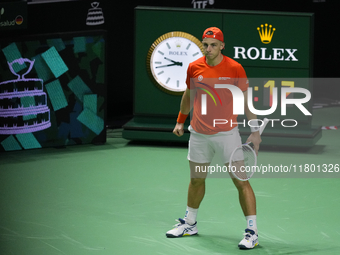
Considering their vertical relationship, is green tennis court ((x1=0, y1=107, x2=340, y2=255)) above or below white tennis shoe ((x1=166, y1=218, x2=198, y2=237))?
below

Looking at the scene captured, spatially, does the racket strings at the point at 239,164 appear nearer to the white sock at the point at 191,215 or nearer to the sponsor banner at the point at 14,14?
the white sock at the point at 191,215

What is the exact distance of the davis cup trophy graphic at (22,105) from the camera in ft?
27.1

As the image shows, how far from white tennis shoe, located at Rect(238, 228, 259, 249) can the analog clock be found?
4.35 metres

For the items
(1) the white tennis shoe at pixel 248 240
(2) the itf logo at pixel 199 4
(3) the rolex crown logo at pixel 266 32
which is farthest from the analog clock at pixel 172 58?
(1) the white tennis shoe at pixel 248 240

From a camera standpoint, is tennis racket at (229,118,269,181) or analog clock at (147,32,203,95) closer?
tennis racket at (229,118,269,181)

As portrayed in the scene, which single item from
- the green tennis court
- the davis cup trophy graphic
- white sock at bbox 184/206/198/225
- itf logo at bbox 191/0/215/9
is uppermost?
itf logo at bbox 191/0/215/9

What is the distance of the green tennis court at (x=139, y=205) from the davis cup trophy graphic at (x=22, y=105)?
399mm

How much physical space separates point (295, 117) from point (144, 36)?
8.61 ft

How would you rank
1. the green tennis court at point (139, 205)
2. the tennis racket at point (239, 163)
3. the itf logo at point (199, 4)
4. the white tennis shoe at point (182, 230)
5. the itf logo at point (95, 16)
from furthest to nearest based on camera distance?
the itf logo at point (199, 4), the itf logo at point (95, 16), the white tennis shoe at point (182, 230), the green tennis court at point (139, 205), the tennis racket at point (239, 163)

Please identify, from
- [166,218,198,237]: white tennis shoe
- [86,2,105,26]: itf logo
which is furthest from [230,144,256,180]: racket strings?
[86,2,105,26]: itf logo

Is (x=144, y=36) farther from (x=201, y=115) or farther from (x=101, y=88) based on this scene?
(x=201, y=115)

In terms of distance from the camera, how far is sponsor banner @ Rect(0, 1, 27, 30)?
8.59m

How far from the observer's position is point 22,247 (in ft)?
16.1

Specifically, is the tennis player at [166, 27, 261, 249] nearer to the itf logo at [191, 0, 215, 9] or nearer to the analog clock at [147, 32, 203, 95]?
the analog clock at [147, 32, 203, 95]
